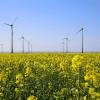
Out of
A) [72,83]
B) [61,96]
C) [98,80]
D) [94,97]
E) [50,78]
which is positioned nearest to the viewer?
[94,97]

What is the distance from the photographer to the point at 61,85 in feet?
31.4

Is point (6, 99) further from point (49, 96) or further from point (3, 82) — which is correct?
point (49, 96)

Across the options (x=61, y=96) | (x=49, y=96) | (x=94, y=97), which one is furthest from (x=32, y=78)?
(x=94, y=97)

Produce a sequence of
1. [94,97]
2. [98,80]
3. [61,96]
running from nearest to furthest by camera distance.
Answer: [94,97]
[98,80]
[61,96]

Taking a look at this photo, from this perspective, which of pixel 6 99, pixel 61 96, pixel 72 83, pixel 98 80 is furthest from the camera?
pixel 72 83

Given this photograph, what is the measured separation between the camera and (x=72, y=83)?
903 centimetres

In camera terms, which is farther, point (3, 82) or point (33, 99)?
point (3, 82)

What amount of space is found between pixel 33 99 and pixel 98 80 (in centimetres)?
113

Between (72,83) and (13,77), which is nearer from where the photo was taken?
(72,83)

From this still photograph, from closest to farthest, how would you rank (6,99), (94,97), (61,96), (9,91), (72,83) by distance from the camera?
(94,97) < (61,96) < (6,99) < (9,91) < (72,83)

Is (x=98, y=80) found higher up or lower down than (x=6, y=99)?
higher up

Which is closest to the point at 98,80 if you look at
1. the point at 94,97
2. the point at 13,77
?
the point at 94,97

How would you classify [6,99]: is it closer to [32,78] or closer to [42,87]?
[42,87]

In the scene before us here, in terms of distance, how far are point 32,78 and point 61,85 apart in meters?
0.87
